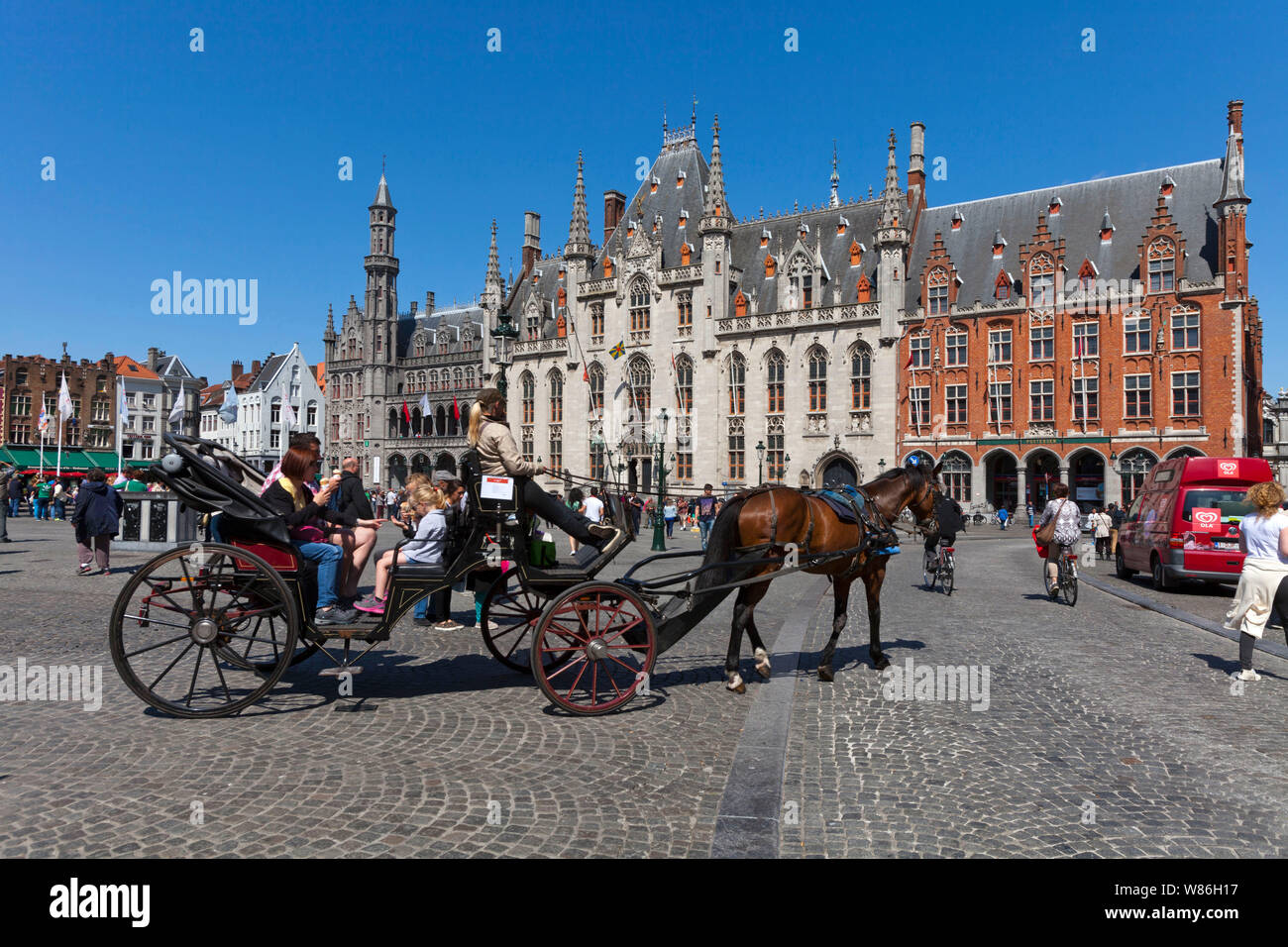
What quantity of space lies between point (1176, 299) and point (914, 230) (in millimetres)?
12609

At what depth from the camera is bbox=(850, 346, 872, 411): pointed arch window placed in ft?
135

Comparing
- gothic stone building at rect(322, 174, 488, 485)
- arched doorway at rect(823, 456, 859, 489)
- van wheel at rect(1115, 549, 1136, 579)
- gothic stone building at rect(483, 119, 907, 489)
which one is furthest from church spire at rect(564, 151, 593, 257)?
van wheel at rect(1115, 549, 1136, 579)

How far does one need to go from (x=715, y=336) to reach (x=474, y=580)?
3968 centimetres

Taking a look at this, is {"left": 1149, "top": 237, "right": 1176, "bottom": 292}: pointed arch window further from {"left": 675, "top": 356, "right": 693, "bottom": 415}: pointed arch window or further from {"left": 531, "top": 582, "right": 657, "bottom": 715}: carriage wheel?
{"left": 531, "top": 582, "right": 657, "bottom": 715}: carriage wheel

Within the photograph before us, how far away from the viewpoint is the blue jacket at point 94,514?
13.9 metres

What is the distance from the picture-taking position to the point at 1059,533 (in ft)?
41.8

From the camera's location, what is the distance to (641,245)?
47500 millimetres

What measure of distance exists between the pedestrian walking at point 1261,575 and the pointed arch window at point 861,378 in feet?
112

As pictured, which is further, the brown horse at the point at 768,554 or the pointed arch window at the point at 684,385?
the pointed arch window at the point at 684,385

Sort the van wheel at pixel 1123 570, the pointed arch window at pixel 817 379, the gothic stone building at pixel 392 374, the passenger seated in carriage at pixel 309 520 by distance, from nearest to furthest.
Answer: the passenger seated in carriage at pixel 309 520 → the van wheel at pixel 1123 570 → the pointed arch window at pixel 817 379 → the gothic stone building at pixel 392 374

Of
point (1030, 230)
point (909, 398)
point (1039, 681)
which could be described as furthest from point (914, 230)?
point (1039, 681)

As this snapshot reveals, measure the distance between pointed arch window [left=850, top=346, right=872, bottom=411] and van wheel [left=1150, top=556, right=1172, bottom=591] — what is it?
26.3 m

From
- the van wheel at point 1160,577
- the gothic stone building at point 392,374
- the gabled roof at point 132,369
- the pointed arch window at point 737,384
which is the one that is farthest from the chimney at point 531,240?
the van wheel at point 1160,577

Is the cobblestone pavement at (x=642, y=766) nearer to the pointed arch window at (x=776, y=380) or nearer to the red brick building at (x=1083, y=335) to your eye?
the red brick building at (x=1083, y=335)
